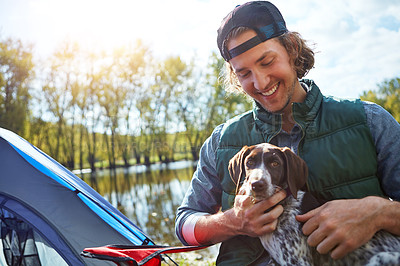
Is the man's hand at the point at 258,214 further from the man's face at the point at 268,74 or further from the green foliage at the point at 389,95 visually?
the green foliage at the point at 389,95

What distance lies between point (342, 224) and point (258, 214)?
50 cm

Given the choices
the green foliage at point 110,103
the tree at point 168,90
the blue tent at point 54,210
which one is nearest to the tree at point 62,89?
the green foliage at point 110,103

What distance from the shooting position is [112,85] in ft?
123

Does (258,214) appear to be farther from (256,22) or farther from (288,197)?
(256,22)

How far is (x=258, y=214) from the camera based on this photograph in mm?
2109

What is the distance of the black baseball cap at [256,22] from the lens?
7.70 feet

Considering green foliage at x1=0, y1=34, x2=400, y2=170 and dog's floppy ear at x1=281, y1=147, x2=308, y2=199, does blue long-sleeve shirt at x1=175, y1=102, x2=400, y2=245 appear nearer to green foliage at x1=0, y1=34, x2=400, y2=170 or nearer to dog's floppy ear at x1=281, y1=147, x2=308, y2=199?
dog's floppy ear at x1=281, y1=147, x2=308, y2=199

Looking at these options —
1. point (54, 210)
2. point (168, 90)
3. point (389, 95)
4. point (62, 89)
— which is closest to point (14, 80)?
point (62, 89)

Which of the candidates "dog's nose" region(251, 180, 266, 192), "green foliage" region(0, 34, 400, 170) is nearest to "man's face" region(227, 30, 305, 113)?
"dog's nose" region(251, 180, 266, 192)

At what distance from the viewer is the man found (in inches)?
77.4

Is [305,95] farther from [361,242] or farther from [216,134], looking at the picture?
[361,242]

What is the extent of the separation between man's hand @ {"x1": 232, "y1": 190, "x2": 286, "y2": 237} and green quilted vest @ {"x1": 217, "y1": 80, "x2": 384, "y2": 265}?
0.17m

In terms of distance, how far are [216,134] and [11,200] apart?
264 cm

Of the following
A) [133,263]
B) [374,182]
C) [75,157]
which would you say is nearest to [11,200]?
[133,263]
